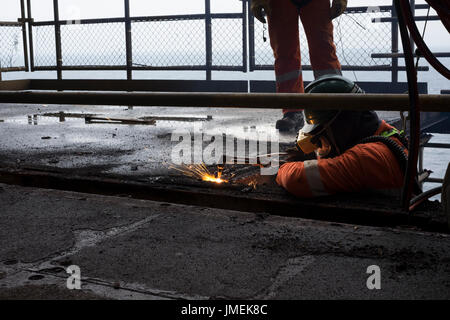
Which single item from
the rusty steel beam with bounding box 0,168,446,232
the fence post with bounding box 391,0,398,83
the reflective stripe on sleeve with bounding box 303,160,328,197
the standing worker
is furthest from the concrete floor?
the fence post with bounding box 391,0,398,83

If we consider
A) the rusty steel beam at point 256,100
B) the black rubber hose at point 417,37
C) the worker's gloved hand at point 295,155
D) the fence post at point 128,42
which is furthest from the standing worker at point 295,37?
the fence post at point 128,42

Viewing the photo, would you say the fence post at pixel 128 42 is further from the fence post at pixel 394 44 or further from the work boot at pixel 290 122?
the work boot at pixel 290 122

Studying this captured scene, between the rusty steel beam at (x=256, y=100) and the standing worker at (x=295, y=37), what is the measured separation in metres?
2.36

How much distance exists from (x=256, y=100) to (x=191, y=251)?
30.8 inches

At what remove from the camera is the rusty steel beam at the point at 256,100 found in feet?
7.63

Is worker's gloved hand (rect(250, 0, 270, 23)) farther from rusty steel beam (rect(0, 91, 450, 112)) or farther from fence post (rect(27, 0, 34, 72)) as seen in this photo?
fence post (rect(27, 0, 34, 72))

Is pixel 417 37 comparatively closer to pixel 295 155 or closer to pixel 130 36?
pixel 295 155

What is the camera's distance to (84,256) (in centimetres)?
212

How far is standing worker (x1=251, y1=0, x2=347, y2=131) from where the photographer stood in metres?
4.96

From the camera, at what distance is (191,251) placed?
84.5 inches

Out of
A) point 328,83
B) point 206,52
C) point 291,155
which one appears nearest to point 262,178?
point 291,155

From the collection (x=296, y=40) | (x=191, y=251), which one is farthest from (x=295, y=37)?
(x=191, y=251)

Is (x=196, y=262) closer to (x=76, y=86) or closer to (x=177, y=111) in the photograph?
(x=177, y=111)

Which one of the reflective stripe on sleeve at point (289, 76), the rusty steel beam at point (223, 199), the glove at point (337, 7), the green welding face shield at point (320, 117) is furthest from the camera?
the reflective stripe on sleeve at point (289, 76)
